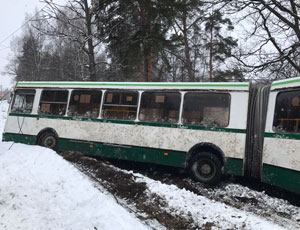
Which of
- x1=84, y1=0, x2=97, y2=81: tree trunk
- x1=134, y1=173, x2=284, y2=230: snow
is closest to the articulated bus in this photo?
x1=134, y1=173, x2=284, y2=230: snow

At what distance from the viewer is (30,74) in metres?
38.8

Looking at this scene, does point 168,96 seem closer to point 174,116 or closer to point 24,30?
point 174,116

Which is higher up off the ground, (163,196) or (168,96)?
(168,96)

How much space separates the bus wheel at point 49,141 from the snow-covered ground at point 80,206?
268 centimetres

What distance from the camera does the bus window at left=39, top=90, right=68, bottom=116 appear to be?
9586mm

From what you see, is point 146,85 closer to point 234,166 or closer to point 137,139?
point 137,139

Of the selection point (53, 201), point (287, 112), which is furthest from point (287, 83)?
point (53, 201)

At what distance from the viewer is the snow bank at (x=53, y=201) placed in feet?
13.1

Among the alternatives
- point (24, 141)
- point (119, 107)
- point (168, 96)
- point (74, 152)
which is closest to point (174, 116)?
point (168, 96)

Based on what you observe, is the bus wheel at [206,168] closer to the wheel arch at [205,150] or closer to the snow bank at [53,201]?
the wheel arch at [205,150]

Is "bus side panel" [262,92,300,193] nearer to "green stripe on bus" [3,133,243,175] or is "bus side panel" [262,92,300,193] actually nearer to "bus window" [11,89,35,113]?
"green stripe on bus" [3,133,243,175]

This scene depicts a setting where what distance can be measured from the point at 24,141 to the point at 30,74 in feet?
106

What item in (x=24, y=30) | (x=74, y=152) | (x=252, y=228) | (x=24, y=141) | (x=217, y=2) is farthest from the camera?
(x=24, y=30)

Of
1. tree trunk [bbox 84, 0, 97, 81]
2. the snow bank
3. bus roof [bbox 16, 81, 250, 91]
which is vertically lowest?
the snow bank
